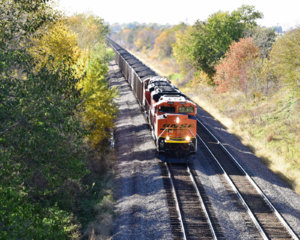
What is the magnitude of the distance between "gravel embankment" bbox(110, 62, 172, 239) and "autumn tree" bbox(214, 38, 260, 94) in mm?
15828

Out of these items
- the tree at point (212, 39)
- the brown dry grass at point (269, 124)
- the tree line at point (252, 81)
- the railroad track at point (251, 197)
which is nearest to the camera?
the railroad track at point (251, 197)

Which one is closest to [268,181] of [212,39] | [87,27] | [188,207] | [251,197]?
[251,197]

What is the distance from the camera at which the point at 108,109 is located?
2230cm

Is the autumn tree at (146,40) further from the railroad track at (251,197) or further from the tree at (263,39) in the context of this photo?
the railroad track at (251,197)

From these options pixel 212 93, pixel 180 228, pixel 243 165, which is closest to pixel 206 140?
pixel 243 165

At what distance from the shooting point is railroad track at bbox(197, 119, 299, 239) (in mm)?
12670

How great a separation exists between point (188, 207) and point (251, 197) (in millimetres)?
3702

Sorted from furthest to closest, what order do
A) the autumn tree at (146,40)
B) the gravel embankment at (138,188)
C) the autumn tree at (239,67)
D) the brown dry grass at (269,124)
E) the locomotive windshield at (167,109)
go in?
the autumn tree at (146,40), the autumn tree at (239,67), the brown dry grass at (269,124), the locomotive windshield at (167,109), the gravel embankment at (138,188)

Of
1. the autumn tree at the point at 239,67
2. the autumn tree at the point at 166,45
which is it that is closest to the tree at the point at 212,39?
the autumn tree at the point at 239,67

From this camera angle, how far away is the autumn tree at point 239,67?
36562 millimetres

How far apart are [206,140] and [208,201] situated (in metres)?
9.57

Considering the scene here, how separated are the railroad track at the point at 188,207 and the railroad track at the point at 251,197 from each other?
76.9 inches

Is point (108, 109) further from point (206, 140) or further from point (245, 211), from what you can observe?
point (245, 211)

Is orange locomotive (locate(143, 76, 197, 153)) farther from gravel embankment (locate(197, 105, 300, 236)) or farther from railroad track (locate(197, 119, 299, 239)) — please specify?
gravel embankment (locate(197, 105, 300, 236))
